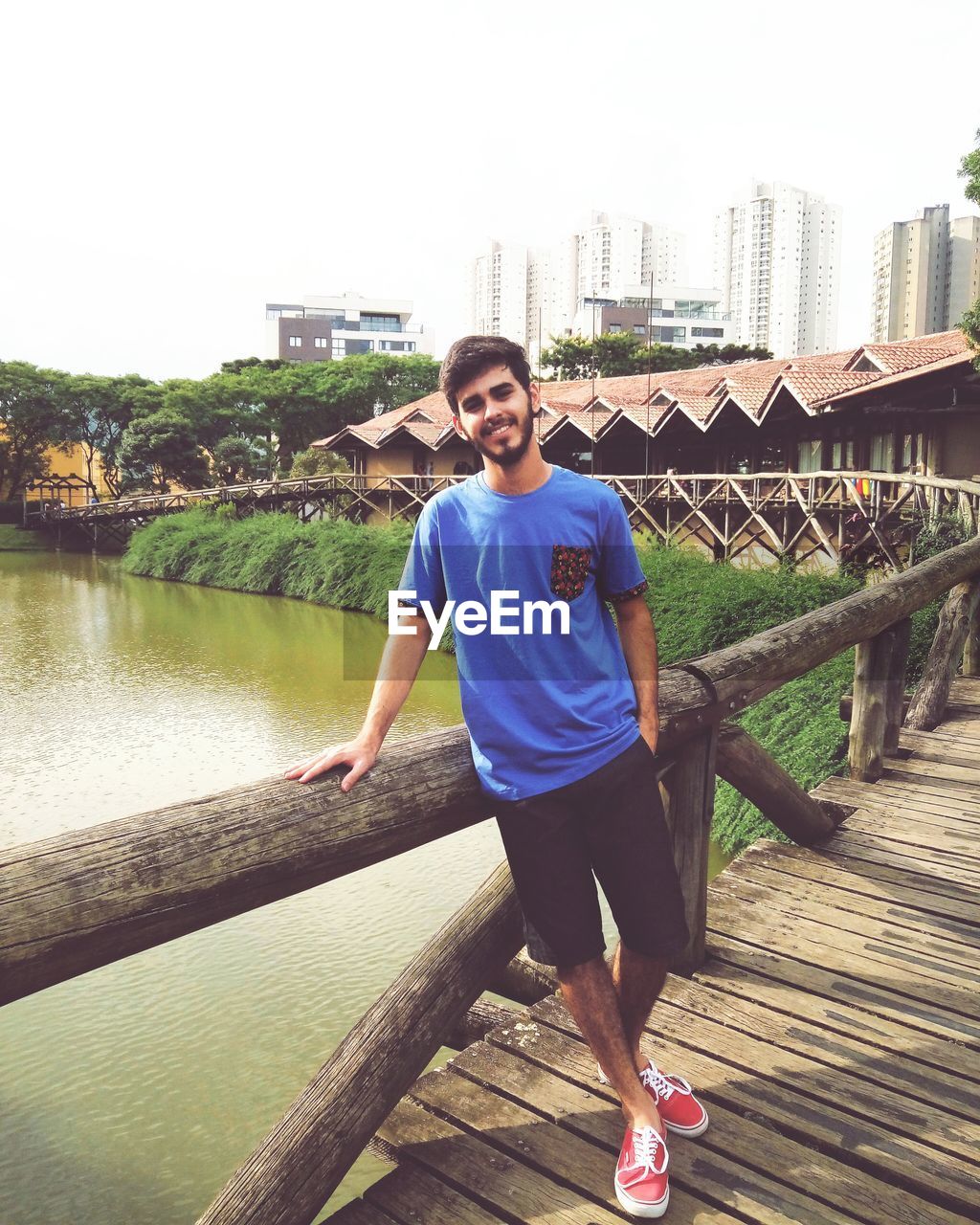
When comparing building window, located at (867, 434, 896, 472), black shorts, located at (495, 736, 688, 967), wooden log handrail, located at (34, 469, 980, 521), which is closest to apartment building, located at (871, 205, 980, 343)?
wooden log handrail, located at (34, 469, 980, 521)

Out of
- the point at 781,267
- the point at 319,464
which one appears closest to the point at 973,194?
the point at 319,464

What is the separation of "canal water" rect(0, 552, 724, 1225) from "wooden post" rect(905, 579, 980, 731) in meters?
1.93

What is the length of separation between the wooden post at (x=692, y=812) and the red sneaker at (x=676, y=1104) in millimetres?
597

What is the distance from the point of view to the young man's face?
5.74ft

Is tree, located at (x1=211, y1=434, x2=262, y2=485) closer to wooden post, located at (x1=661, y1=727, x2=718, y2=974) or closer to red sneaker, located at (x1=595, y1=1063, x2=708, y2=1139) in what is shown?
wooden post, located at (x1=661, y1=727, x2=718, y2=974)

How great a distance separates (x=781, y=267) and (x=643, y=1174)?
8925cm

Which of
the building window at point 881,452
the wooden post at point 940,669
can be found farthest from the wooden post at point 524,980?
the building window at point 881,452

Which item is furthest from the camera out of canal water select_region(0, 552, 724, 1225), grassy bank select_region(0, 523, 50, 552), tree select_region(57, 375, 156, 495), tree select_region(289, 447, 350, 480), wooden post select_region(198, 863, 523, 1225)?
tree select_region(57, 375, 156, 495)

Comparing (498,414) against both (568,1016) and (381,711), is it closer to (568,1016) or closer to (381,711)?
(381,711)

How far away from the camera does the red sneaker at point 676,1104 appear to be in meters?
1.86

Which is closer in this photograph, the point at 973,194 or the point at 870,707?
the point at 870,707

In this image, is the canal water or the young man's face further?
the canal water

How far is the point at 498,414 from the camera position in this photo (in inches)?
69.6

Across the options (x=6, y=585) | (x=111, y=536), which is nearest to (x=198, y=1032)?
(x=6, y=585)
